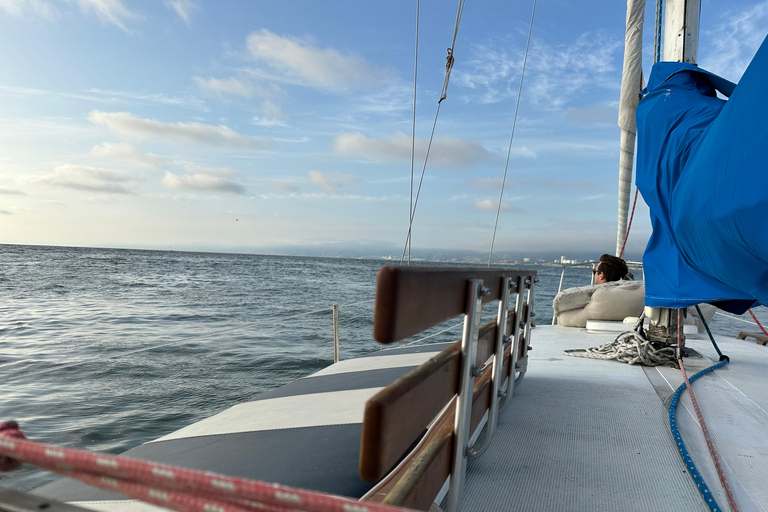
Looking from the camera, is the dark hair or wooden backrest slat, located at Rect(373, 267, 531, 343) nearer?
wooden backrest slat, located at Rect(373, 267, 531, 343)

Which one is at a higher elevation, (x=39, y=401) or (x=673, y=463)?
(x=673, y=463)

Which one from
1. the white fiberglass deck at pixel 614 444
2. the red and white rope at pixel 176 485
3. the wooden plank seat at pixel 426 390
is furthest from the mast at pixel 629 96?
the red and white rope at pixel 176 485

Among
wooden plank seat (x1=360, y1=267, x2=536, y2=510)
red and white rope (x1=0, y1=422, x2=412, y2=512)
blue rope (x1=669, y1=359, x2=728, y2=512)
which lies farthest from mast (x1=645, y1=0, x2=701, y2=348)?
red and white rope (x1=0, y1=422, x2=412, y2=512)

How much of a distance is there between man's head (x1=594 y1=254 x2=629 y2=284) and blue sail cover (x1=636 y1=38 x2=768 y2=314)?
330 cm

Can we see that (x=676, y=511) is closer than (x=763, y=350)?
Yes

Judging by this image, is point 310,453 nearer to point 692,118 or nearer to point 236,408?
point 236,408

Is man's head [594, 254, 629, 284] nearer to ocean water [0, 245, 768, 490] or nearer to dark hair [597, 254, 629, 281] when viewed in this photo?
dark hair [597, 254, 629, 281]

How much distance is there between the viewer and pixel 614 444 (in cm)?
195

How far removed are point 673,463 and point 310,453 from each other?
4.40 ft

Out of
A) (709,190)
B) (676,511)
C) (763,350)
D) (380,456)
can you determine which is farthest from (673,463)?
(763,350)

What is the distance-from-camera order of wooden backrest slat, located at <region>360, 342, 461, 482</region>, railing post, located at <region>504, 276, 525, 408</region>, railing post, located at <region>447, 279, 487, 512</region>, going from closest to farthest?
wooden backrest slat, located at <region>360, 342, 461, 482</region> → railing post, located at <region>447, 279, 487, 512</region> → railing post, located at <region>504, 276, 525, 408</region>

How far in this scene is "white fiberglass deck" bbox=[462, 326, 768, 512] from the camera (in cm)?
151

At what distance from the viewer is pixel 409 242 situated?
375cm

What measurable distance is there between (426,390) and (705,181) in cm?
109
